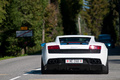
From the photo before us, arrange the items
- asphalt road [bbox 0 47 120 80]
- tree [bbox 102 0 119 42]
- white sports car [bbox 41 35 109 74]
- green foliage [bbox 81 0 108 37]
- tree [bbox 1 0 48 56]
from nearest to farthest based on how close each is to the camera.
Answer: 1. asphalt road [bbox 0 47 120 80]
2. white sports car [bbox 41 35 109 74]
3. tree [bbox 1 0 48 56]
4. tree [bbox 102 0 119 42]
5. green foliage [bbox 81 0 108 37]

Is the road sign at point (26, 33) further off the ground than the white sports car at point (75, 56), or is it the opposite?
the white sports car at point (75, 56)

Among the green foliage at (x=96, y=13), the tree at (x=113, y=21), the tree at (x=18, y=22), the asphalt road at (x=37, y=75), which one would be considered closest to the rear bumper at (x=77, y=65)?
the asphalt road at (x=37, y=75)

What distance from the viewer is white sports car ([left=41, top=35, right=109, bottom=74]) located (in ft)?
40.7

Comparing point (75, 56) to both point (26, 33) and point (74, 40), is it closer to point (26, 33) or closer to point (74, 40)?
point (74, 40)

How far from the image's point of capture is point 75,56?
12.4 m

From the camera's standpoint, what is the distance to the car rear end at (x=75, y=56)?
12.4 metres

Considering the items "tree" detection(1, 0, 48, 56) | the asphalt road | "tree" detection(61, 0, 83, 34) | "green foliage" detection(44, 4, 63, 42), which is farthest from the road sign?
"tree" detection(61, 0, 83, 34)

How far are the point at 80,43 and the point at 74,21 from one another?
76640 millimetres

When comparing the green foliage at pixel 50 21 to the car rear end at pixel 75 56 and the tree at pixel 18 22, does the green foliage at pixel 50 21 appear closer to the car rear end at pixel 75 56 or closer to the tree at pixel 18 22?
the tree at pixel 18 22

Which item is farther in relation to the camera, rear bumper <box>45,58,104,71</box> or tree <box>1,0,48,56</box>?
tree <box>1,0,48,56</box>

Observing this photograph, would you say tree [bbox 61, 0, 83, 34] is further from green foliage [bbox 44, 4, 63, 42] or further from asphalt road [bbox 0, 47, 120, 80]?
asphalt road [bbox 0, 47, 120, 80]

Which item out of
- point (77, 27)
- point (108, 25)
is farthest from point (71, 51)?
point (108, 25)

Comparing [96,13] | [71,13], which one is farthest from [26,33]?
[96,13]

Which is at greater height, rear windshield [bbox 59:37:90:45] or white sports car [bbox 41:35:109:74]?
rear windshield [bbox 59:37:90:45]
